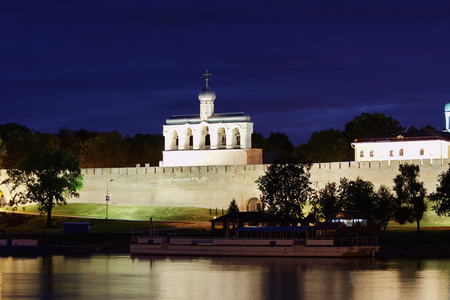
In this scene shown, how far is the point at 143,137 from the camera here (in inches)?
5167

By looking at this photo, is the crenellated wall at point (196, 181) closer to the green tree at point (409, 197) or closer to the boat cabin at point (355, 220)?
the green tree at point (409, 197)

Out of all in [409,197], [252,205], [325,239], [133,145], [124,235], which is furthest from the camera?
[133,145]

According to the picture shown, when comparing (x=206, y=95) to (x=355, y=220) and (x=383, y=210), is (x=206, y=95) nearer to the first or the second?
(x=383, y=210)

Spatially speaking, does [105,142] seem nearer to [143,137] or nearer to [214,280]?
[143,137]

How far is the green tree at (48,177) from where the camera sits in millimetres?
81938

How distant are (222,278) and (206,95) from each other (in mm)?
45446

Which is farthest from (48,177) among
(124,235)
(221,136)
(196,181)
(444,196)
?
(444,196)

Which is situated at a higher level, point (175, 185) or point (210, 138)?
point (210, 138)

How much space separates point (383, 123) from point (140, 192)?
122ft

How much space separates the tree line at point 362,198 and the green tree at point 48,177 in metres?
18.4

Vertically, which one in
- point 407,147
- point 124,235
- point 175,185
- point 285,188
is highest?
point 407,147

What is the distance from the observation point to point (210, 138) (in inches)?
3590

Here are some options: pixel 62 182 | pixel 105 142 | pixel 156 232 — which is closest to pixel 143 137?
pixel 105 142

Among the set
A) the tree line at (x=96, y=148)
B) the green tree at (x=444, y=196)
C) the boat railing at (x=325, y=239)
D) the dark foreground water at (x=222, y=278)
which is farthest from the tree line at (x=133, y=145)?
the dark foreground water at (x=222, y=278)
